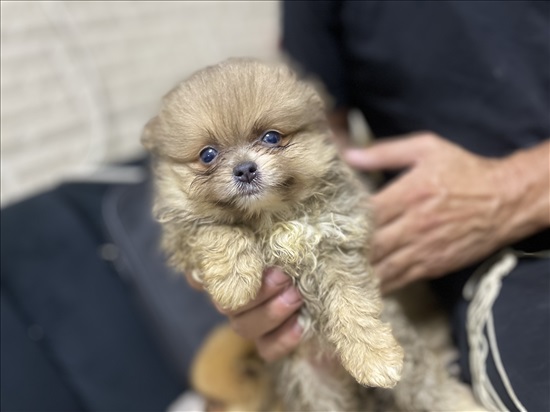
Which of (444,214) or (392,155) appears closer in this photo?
(444,214)

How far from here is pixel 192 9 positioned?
233cm

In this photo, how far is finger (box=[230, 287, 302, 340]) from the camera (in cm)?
104

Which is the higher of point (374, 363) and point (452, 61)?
point (452, 61)

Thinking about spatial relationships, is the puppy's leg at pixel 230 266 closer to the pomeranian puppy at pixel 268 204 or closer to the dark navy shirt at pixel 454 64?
the pomeranian puppy at pixel 268 204

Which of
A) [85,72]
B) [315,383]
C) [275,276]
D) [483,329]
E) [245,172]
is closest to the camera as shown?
[245,172]

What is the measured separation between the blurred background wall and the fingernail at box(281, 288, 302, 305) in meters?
1.20

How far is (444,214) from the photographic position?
132cm

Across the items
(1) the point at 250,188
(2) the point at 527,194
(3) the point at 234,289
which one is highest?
(1) the point at 250,188

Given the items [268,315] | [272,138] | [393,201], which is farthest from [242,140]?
[393,201]

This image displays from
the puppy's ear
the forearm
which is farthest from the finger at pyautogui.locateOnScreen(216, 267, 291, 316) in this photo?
the forearm

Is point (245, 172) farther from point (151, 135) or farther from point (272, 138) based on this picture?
point (151, 135)

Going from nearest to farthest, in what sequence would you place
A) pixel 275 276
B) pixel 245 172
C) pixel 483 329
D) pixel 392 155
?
pixel 245 172 → pixel 275 276 → pixel 483 329 → pixel 392 155

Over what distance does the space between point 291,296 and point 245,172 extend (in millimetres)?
272

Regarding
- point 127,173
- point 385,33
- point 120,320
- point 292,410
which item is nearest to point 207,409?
point 292,410
